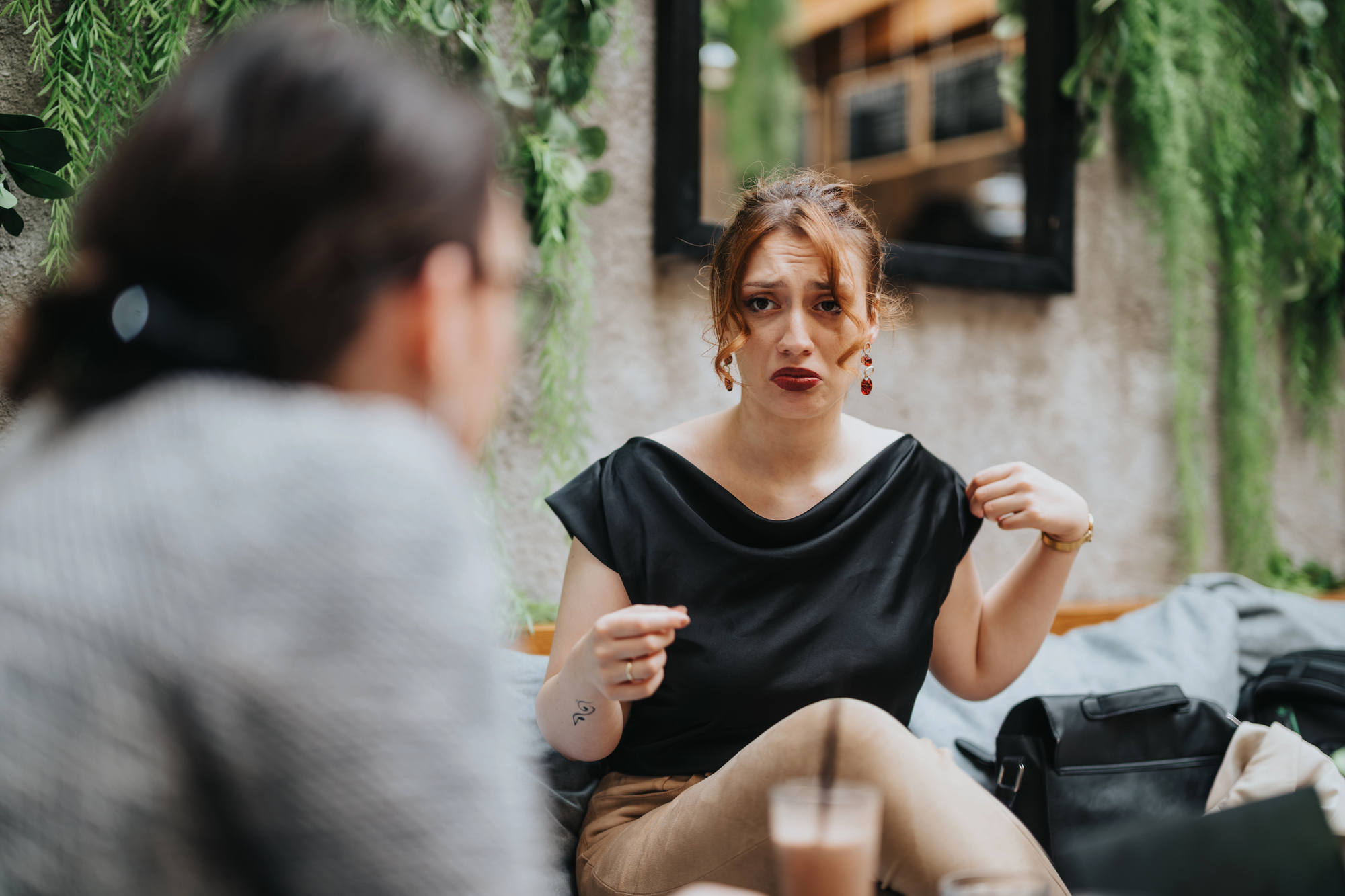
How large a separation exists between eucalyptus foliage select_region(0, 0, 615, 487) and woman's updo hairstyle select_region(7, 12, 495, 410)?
100 cm

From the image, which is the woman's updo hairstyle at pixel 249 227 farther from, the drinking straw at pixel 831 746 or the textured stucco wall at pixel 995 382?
the textured stucco wall at pixel 995 382

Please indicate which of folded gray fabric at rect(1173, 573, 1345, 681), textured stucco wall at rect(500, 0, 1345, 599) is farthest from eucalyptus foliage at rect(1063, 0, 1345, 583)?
folded gray fabric at rect(1173, 573, 1345, 681)

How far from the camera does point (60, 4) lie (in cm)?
145

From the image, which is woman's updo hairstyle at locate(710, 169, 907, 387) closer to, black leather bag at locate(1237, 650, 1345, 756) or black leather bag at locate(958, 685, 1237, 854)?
black leather bag at locate(958, 685, 1237, 854)

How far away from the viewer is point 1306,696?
1558 millimetres

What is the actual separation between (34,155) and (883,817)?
1.31 metres

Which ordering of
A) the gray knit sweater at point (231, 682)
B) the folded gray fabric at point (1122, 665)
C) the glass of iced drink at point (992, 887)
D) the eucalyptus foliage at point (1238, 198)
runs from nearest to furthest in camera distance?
the gray knit sweater at point (231, 682)
the glass of iced drink at point (992, 887)
the folded gray fabric at point (1122, 665)
the eucalyptus foliage at point (1238, 198)

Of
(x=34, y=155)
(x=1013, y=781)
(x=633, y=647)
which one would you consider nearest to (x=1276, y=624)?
(x=1013, y=781)

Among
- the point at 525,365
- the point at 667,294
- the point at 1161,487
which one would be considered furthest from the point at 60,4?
the point at 1161,487

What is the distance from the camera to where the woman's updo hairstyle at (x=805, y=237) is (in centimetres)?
125

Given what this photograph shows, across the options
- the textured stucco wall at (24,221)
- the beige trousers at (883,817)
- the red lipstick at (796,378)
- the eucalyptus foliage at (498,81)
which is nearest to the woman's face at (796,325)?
the red lipstick at (796,378)

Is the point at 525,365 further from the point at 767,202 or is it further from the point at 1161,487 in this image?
the point at 1161,487

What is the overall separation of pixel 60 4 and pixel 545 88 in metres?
0.78

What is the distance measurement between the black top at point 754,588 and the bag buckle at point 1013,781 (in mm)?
218
